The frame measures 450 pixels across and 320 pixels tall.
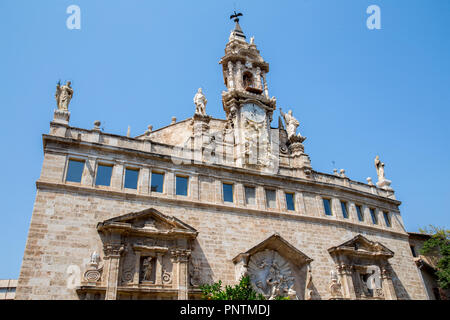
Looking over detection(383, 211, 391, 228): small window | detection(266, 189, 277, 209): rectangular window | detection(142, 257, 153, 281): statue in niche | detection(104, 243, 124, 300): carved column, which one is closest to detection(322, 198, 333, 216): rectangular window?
detection(266, 189, 277, 209): rectangular window

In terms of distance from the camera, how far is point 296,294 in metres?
19.8

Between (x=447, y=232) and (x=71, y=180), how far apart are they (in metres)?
25.3

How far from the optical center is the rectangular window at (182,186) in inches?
785

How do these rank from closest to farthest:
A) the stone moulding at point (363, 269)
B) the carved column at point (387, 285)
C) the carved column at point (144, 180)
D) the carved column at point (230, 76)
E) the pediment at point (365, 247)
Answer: the carved column at point (144, 180), the stone moulding at point (363, 269), the carved column at point (387, 285), the pediment at point (365, 247), the carved column at point (230, 76)

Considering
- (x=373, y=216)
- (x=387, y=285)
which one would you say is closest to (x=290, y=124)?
(x=373, y=216)

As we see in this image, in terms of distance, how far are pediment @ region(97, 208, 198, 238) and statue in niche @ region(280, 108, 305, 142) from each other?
36.4ft

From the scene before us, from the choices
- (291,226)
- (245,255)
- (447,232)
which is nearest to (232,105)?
(291,226)

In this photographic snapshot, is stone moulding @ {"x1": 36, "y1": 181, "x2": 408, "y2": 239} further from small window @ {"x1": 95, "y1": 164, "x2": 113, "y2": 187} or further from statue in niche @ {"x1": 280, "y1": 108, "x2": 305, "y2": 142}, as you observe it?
statue in niche @ {"x1": 280, "y1": 108, "x2": 305, "y2": 142}

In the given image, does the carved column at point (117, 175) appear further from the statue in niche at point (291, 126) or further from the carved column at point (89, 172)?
the statue in niche at point (291, 126)

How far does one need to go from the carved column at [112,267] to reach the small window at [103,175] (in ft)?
11.0

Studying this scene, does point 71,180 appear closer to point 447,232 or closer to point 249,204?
point 249,204

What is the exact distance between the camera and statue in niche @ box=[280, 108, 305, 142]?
85.0 ft

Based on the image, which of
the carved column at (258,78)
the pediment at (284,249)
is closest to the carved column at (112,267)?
the pediment at (284,249)

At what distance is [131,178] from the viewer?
19.3m
